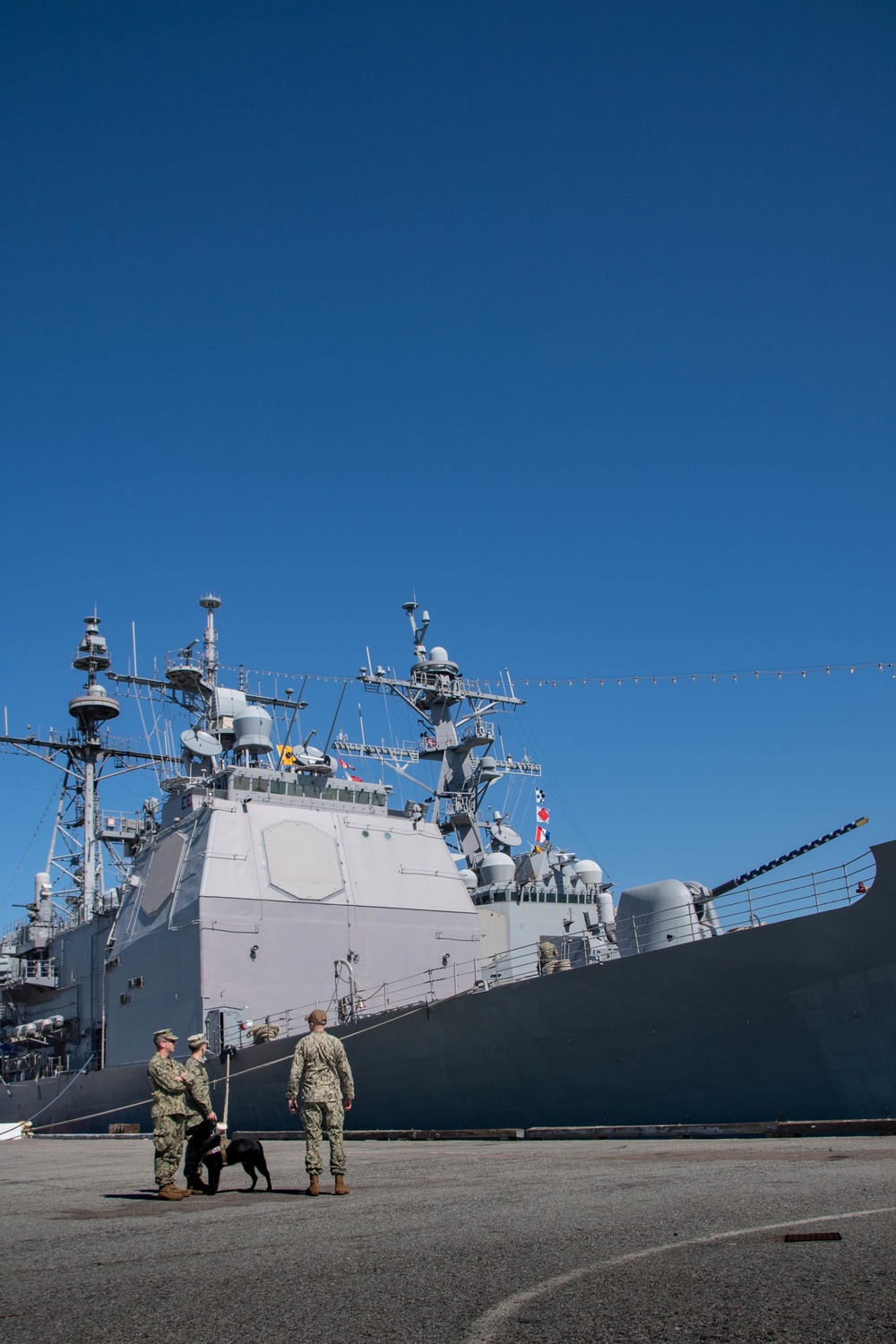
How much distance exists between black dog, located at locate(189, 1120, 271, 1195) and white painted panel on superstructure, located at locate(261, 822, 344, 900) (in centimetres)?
1270

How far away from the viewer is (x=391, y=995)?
60.3 feet

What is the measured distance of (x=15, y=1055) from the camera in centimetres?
2712

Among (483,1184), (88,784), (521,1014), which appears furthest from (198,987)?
(88,784)

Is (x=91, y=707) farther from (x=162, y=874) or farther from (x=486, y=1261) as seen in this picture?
(x=486, y=1261)

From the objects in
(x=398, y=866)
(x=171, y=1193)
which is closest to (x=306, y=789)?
(x=398, y=866)

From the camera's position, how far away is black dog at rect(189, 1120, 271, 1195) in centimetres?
577

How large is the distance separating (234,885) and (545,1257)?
15.6 meters

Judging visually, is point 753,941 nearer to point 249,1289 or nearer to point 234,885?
point 249,1289

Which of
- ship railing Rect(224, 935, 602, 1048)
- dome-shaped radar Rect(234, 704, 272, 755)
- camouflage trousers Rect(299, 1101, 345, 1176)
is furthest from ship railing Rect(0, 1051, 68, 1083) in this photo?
camouflage trousers Rect(299, 1101, 345, 1176)

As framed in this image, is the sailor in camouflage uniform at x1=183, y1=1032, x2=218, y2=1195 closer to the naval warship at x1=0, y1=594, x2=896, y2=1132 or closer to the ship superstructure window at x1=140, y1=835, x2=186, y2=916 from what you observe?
the naval warship at x1=0, y1=594, x2=896, y2=1132

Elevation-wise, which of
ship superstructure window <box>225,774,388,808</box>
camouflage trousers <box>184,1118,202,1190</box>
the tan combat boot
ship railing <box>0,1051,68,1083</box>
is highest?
ship superstructure window <box>225,774,388,808</box>

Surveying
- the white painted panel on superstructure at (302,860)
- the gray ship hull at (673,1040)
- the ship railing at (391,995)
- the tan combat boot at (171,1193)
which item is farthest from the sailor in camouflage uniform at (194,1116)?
the white painted panel on superstructure at (302,860)

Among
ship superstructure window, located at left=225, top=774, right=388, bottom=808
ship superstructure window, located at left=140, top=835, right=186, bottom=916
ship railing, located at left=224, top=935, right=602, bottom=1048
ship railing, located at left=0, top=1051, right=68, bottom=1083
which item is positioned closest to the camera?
ship railing, located at left=224, top=935, right=602, bottom=1048

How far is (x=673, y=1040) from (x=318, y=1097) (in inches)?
259
